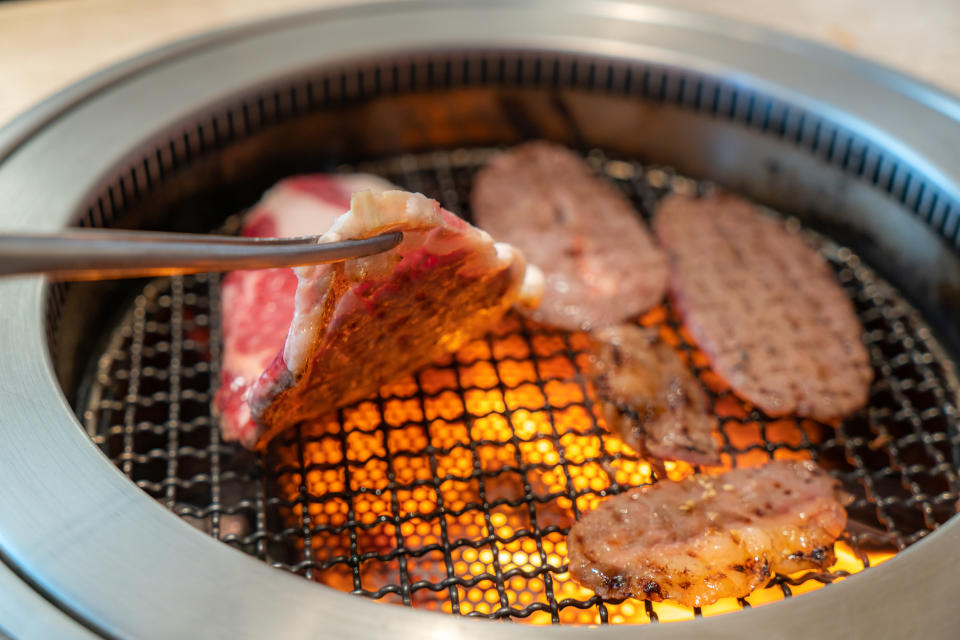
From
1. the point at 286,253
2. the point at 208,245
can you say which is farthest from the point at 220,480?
the point at 208,245

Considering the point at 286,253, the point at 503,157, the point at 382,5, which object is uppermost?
the point at 286,253

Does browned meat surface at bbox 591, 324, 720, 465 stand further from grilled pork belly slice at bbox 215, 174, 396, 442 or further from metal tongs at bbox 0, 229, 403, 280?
metal tongs at bbox 0, 229, 403, 280

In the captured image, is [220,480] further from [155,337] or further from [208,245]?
[208,245]

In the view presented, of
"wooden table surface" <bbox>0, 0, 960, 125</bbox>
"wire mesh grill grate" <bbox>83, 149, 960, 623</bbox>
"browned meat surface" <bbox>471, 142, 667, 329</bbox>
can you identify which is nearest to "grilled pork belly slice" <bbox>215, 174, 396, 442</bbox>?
"wire mesh grill grate" <bbox>83, 149, 960, 623</bbox>

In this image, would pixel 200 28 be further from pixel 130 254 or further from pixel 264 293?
pixel 130 254

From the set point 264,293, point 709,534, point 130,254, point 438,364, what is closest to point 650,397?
point 709,534

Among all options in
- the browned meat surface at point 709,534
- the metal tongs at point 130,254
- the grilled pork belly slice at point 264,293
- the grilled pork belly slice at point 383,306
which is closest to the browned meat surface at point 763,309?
the browned meat surface at point 709,534

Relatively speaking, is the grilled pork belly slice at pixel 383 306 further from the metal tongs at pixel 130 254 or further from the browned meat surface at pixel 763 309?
the browned meat surface at pixel 763 309
